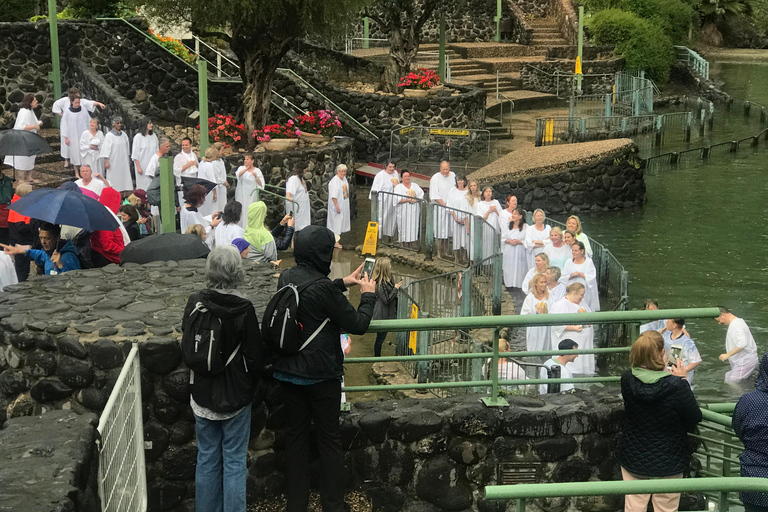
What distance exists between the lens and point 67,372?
6340mm

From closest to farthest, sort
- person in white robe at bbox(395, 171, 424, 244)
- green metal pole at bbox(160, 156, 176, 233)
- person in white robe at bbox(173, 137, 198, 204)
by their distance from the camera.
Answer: green metal pole at bbox(160, 156, 176, 233) < person in white robe at bbox(173, 137, 198, 204) < person in white robe at bbox(395, 171, 424, 244)

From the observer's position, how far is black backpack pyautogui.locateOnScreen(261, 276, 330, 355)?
19.4 ft

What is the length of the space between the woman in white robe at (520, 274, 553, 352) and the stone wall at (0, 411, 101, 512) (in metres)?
6.99

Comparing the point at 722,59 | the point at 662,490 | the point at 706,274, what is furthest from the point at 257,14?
the point at 722,59

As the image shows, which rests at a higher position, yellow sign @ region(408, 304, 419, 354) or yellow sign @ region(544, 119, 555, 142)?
yellow sign @ region(544, 119, 555, 142)

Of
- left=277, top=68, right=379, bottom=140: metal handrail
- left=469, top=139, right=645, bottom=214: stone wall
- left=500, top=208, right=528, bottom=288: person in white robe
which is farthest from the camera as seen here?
left=277, top=68, right=379, bottom=140: metal handrail

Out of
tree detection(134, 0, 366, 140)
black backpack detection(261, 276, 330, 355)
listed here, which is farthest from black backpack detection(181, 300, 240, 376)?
tree detection(134, 0, 366, 140)

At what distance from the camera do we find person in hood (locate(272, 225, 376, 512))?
6000 millimetres

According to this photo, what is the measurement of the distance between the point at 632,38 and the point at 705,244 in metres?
18.6

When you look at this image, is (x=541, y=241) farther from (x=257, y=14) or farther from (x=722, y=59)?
(x=722, y=59)

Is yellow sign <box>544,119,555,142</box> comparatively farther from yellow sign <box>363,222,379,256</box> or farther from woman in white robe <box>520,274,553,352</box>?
woman in white robe <box>520,274,553,352</box>

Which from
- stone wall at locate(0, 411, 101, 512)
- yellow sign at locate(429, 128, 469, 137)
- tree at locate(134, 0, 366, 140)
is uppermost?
tree at locate(134, 0, 366, 140)

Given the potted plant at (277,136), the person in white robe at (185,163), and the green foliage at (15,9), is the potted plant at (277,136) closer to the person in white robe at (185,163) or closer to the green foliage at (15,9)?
the person in white robe at (185,163)

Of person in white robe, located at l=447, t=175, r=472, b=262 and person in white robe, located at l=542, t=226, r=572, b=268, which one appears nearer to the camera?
person in white robe, located at l=542, t=226, r=572, b=268
